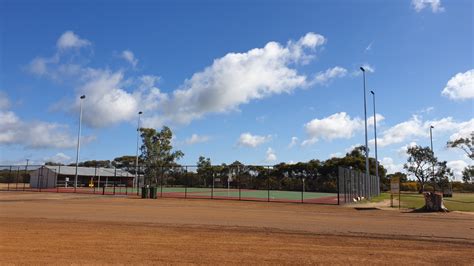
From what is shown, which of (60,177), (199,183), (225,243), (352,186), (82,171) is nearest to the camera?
(225,243)

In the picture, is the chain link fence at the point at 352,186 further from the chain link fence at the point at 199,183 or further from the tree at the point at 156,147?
the tree at the point at 156,147

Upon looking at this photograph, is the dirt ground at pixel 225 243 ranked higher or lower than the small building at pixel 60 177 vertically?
lower

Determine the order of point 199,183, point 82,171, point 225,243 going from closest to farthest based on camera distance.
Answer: point 225,243 → point 199,183 → point 82,171

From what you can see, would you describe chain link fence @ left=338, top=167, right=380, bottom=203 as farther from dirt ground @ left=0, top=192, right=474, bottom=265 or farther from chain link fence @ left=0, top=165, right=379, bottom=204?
dirt ground @ left=0, top=192, right=474, bottom=265

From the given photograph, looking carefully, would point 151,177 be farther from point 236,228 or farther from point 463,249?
point 463,249

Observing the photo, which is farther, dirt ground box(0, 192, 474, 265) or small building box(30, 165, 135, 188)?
small building box(30, 165, 135, 188)

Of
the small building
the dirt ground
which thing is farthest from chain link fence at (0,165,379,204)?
the dirt ground

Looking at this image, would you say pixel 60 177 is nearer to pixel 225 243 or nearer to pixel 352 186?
pixel 352 186

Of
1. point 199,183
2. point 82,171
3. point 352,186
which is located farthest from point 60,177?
point 352,186

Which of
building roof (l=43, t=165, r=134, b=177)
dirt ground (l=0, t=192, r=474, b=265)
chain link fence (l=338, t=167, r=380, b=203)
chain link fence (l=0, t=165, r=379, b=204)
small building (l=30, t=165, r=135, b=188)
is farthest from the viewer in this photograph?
building roof (l=43, t=165, r=134, b=177)

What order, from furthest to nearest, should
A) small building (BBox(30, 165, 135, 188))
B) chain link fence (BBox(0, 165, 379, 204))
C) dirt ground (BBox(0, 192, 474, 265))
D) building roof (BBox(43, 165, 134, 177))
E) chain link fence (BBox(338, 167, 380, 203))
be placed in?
building roof (BBox(43, 165, 134, 177))
small building (BBox(30, 165, 135, 188))
chain link fence (BBox(0, 165, 379, 204))
chain link fence (BBox(338, 167, 380, 203))
dirt ground (BBox(0, 192, 474, 265))

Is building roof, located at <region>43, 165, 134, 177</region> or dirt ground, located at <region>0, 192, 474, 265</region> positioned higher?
building roof, located at <region>43, 165, 134, 177</region>

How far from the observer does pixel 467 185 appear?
9075cm

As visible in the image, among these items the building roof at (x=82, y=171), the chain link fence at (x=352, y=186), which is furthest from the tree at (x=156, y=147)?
the chain link fence at (x=352, y=186)
